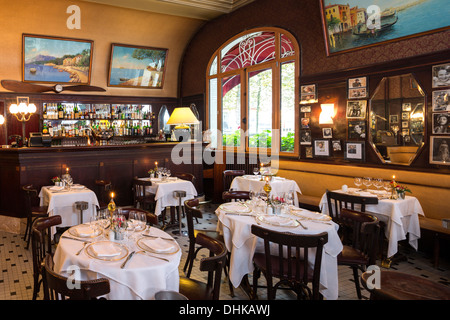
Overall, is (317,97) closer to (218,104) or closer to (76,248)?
(218,104)

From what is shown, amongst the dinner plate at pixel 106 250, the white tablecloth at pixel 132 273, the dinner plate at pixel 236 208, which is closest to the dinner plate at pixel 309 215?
the dinner plate at pixel 236 208

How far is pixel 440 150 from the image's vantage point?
4668 millimetres

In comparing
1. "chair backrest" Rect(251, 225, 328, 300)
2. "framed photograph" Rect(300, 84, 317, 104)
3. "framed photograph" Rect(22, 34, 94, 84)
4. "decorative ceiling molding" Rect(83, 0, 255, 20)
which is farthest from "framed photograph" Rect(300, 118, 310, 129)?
"framed photograph" Rect(22, 34, 94, 84)

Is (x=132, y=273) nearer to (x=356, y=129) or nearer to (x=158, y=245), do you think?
(x=158, y=245)

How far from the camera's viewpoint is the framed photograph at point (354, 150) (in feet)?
18.5

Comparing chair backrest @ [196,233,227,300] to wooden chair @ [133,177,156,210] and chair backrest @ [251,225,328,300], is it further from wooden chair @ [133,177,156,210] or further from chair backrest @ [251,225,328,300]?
wooden chair @ [133,177,156,210]

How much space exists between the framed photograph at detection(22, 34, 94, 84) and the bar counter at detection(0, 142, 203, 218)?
341cm

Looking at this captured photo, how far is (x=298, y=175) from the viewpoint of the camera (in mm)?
6695

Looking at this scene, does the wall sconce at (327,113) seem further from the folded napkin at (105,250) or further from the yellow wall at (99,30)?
the yellow wall at (99,30)

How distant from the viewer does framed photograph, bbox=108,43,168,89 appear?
9062mm

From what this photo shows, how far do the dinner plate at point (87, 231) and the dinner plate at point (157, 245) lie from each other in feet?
1.39

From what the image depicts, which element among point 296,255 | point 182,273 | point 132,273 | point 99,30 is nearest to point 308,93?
point 182,273

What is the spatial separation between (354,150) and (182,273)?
3620 millimetres

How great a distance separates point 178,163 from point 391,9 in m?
5.00
